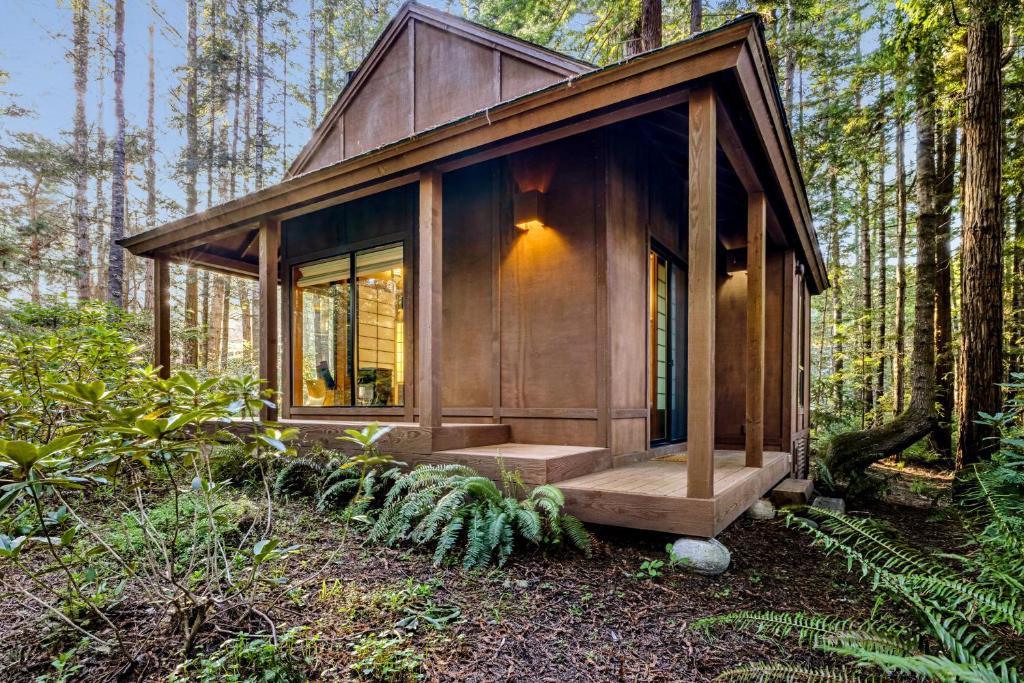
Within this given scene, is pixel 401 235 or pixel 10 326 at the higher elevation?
pixel 401 235

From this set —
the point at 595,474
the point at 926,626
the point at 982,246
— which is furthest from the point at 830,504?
the point at 926,626

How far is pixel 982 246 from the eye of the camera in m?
5.40

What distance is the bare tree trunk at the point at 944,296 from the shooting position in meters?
8.05

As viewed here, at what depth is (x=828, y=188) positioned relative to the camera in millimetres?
11828

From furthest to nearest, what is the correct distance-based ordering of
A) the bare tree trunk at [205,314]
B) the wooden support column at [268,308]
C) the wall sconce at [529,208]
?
the bare tree trunk at [205,314]
the wooden support column at [268,308]
the wall sconce at [529,208]

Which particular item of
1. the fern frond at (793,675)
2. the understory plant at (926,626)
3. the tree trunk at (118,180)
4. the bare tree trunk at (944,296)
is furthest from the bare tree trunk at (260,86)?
the fern frond at (793,675)

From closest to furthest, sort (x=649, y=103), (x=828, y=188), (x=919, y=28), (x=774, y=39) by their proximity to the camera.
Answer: (x=649, y=103) → (x=919, y=28) → (x=774, y=39) → (x=828, y=188)

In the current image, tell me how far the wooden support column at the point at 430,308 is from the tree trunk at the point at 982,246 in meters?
5.65

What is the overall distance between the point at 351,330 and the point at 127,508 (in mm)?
3532

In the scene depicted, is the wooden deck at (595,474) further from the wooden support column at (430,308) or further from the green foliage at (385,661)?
the green foliage at (385,661)

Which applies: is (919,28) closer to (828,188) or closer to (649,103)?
(649,103)

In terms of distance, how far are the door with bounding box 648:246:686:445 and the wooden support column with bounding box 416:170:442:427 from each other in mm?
2246

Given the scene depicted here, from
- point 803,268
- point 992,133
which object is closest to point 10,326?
point 803,268

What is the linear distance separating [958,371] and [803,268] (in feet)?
6.72
